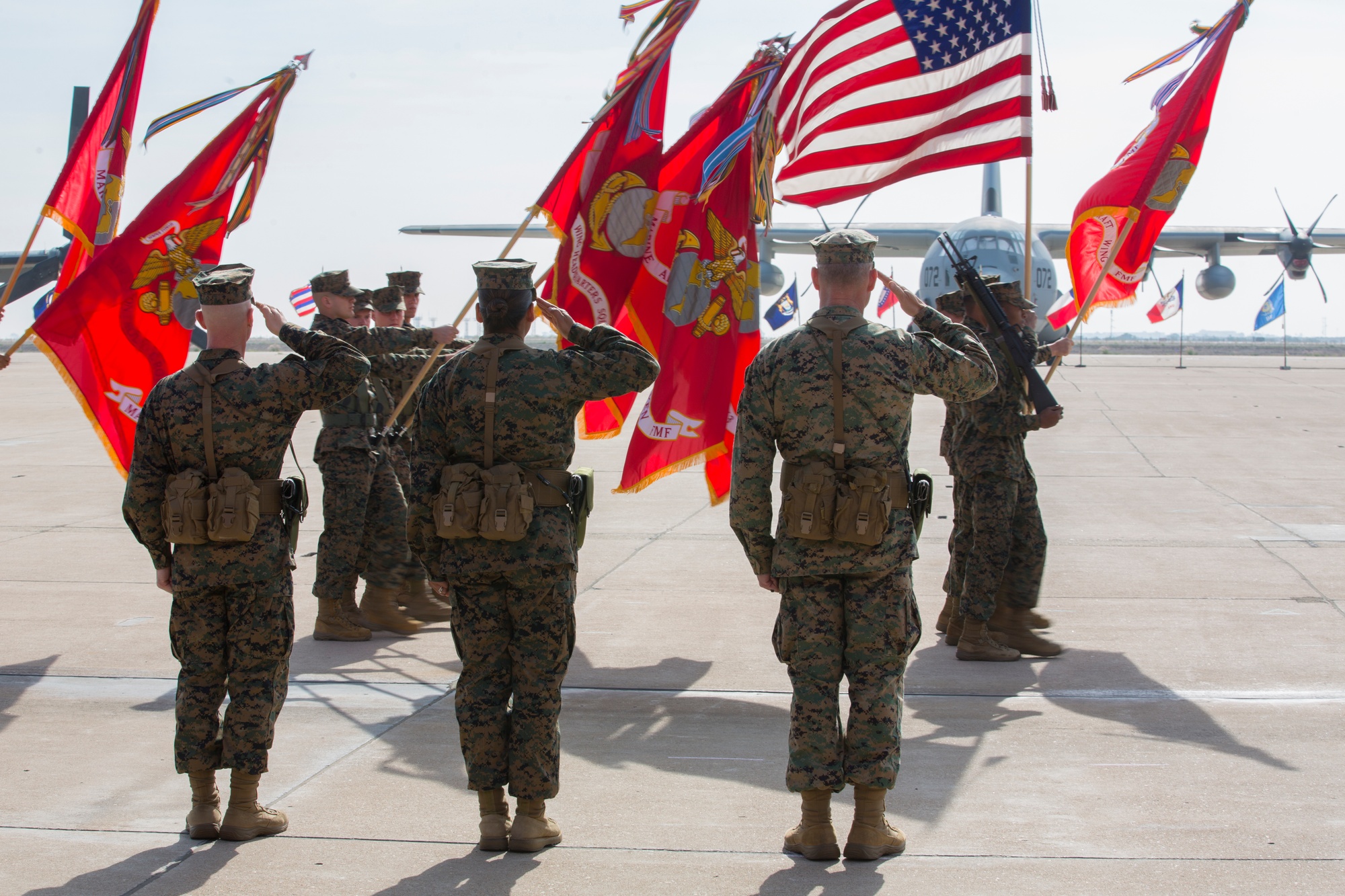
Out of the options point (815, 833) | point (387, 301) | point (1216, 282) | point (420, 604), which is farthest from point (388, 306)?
point (1216, 282)

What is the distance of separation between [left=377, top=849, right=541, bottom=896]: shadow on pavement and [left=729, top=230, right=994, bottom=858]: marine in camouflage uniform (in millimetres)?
850

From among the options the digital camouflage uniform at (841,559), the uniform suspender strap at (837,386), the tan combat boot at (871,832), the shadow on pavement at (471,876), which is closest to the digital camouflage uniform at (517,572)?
the shadow on pavement at (471,876)

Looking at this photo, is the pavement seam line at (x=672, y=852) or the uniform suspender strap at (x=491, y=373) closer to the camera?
the pavement seam line at (x=672, y=852)

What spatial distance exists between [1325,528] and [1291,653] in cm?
420

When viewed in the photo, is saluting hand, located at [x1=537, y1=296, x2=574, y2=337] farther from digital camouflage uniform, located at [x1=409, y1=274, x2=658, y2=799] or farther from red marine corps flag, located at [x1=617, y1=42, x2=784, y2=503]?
red marine corps flag, located at [x1=617, y1=42, x2=784, y2=503]

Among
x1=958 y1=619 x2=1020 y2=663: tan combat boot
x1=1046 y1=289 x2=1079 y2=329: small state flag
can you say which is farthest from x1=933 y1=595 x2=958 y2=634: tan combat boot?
x1=1046 y1=289 x2=1079 y2=329: small state flag

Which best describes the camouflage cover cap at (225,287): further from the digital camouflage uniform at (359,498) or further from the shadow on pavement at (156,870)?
the digital camouflage uniform at (359,498)

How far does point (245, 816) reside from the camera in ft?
12.5

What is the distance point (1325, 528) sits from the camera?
9.51m

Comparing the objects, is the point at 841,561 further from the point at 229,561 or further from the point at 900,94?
the point at 900,94

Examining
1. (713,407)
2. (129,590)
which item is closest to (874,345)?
(713,407)

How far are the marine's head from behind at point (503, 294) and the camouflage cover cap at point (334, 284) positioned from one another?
9.08 ft

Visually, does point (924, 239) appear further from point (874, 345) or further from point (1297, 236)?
point (874, 345)

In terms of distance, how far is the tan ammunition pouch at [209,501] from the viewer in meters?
3.78
